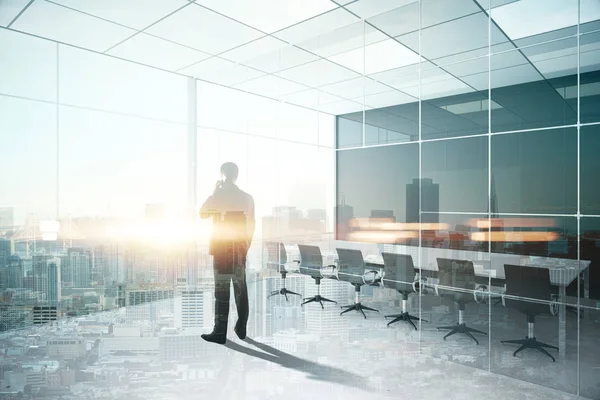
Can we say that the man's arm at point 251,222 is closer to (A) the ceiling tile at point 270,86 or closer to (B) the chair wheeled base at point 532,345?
(A) the ceiling tile at point 270,86

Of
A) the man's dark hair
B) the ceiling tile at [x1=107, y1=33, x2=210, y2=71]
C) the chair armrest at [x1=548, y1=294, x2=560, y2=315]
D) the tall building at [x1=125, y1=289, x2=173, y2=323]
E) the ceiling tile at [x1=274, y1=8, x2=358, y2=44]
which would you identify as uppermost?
the ceiling tile at [x1=274, y1=8, x2=358, y2=44]

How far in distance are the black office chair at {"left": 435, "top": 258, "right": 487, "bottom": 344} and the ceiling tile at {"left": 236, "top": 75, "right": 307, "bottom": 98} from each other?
2662mm

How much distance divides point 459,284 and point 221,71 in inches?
144

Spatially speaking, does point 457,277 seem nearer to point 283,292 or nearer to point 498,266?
point 498,266

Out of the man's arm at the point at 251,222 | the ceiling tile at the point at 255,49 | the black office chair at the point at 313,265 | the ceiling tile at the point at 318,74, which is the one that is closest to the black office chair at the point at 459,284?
the black office chair at the point at 313,265

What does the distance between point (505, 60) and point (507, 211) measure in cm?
129

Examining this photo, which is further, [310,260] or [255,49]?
[310,260]

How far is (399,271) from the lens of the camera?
12.9ft

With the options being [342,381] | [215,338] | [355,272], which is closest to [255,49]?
[355,272]

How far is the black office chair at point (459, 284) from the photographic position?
10.7 feet

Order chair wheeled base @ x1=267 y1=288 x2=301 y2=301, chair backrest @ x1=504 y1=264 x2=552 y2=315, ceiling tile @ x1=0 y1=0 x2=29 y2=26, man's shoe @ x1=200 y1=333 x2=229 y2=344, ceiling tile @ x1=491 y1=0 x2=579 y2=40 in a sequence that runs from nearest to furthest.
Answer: ceiling tile @ x1=491 y1=0 x2=579 y2=40
chair backrest @ x1=504 y1=264 x2=552 y2=315
ceiling tile @ x1=0 y1=0 x2=29 y2=26
man's shoe @ x1=200 y1=333 x2=229 y2=344
chair wheeled base @ x1=267 y1=288 x2=301 y2=301

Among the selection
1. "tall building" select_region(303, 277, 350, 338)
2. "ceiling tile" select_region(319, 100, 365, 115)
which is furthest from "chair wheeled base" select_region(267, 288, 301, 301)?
"ceiling tile" select_region(319, 100, 365, 115)

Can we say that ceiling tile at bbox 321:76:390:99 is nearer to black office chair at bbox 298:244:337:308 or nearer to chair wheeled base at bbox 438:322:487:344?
black office chair at bbox 298:244:337:308

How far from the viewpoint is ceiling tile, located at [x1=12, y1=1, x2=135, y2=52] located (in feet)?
10.4
